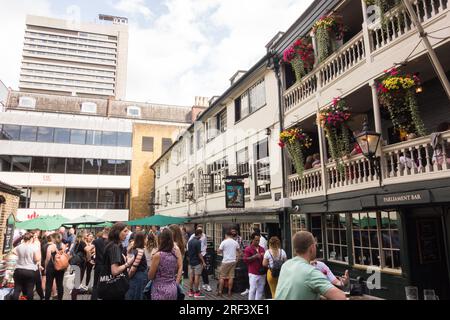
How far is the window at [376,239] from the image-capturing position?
7.27m

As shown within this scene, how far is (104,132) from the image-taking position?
116 ft

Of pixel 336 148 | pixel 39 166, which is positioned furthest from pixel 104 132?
pixel 336 148

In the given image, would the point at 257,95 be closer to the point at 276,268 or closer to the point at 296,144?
the point at 296,144

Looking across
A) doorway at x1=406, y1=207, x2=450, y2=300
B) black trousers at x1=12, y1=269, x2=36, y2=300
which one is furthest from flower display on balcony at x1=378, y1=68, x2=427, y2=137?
black trousers at x1=12, y1=269, x2=36, y2=300

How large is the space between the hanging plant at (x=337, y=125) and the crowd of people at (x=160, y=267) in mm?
2883

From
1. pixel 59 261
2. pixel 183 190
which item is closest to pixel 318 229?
pixel 59 261

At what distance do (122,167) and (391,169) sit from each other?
104ft

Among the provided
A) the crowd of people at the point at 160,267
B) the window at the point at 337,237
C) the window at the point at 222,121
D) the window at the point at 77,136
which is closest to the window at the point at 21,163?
the window at the point at 77,136

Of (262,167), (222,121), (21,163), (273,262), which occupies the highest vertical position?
(21,163)

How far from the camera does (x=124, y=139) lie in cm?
3569

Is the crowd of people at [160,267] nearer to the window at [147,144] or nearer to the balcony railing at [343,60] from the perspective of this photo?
the balcony railing at [343,60]

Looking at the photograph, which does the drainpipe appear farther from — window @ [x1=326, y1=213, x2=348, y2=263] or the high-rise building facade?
→ the high-rise building facade

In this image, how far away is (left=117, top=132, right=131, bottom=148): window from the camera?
116ft
